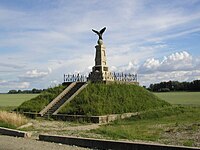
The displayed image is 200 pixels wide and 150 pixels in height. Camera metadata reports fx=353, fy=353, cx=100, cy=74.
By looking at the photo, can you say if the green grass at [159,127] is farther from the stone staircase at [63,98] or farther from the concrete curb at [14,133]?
the stone staircase at [63,98]

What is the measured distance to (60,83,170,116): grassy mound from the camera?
105ft

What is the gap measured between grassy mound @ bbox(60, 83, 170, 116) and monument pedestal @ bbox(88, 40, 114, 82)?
2382 mm

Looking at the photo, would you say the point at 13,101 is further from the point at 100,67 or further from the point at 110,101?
the point at 110,101

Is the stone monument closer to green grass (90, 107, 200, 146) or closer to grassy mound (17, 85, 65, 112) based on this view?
grassy mound (17, 85, 65, 112)

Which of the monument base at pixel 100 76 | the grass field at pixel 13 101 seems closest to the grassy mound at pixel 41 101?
the monument base at pixel 100 76

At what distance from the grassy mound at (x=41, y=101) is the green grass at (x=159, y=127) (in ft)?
32.8

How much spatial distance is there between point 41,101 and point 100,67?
8.66 m

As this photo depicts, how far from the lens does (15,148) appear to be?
46.3 ft

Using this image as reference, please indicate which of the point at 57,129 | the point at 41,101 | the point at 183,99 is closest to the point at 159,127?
the point at 57,129

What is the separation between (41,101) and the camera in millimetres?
37344

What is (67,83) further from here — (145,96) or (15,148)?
(15,148)

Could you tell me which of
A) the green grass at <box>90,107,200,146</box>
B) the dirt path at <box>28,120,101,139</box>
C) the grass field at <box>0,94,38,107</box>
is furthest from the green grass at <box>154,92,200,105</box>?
the dirt path at <box>28,120,101,139</box>

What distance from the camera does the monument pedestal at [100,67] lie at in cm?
4115

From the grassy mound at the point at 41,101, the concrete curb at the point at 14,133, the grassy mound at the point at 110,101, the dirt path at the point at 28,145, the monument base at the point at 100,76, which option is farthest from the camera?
the monument base at the point at 100,76
